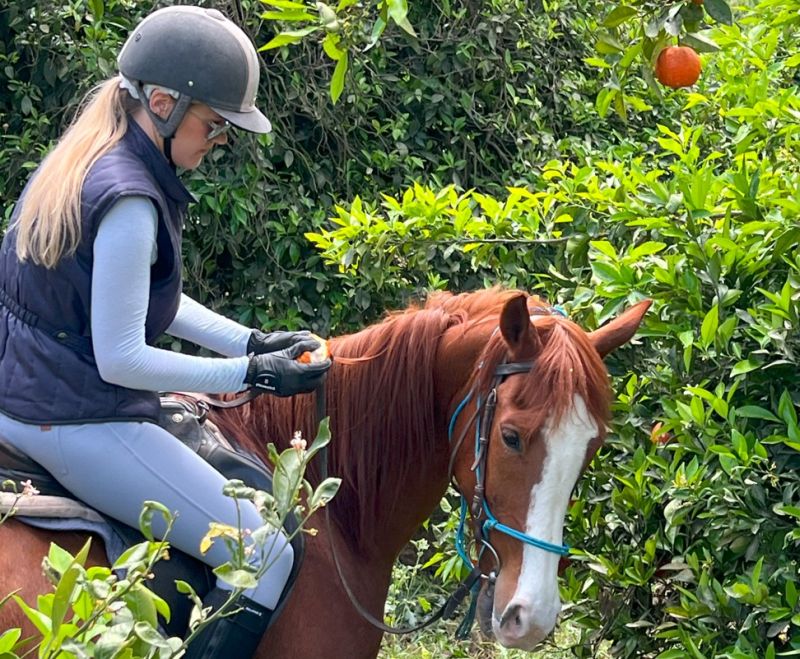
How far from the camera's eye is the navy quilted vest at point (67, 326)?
2.41m

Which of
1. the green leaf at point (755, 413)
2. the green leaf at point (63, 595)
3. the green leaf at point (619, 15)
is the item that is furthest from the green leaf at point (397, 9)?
the green leaf at point (755, 413)

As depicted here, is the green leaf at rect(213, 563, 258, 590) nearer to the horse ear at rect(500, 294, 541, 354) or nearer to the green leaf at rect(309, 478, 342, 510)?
the green leaf at rect(309, 478, 342, 510)

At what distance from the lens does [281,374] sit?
2.60 m

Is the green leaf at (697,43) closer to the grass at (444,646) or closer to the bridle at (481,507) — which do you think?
the bridle at (481,507)

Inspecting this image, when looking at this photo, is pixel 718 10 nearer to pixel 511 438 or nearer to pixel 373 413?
pixel 511 438

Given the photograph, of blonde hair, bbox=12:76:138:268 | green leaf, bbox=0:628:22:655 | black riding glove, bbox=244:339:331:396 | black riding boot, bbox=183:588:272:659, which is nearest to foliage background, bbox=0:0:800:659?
blonde hair, bbox=12:76:138:268

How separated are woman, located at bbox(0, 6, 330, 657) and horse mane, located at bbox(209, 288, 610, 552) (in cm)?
25

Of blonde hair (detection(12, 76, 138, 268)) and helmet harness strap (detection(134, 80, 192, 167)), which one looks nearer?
blonde hair (detection(12, 76, 138, 268))

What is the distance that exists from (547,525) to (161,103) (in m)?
1.35

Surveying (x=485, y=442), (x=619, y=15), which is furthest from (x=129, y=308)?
(x=619, y=15)

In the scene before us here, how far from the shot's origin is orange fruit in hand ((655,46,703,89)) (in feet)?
9.62

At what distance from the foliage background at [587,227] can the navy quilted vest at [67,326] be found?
16.3 inches

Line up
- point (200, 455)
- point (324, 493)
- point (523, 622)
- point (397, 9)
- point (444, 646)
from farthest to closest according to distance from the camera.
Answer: point (444, 646) < point (200, 455) < point (523, 622) < point (397, 9) < point (324, 493)

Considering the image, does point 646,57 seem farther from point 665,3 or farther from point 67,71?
point 67,71
